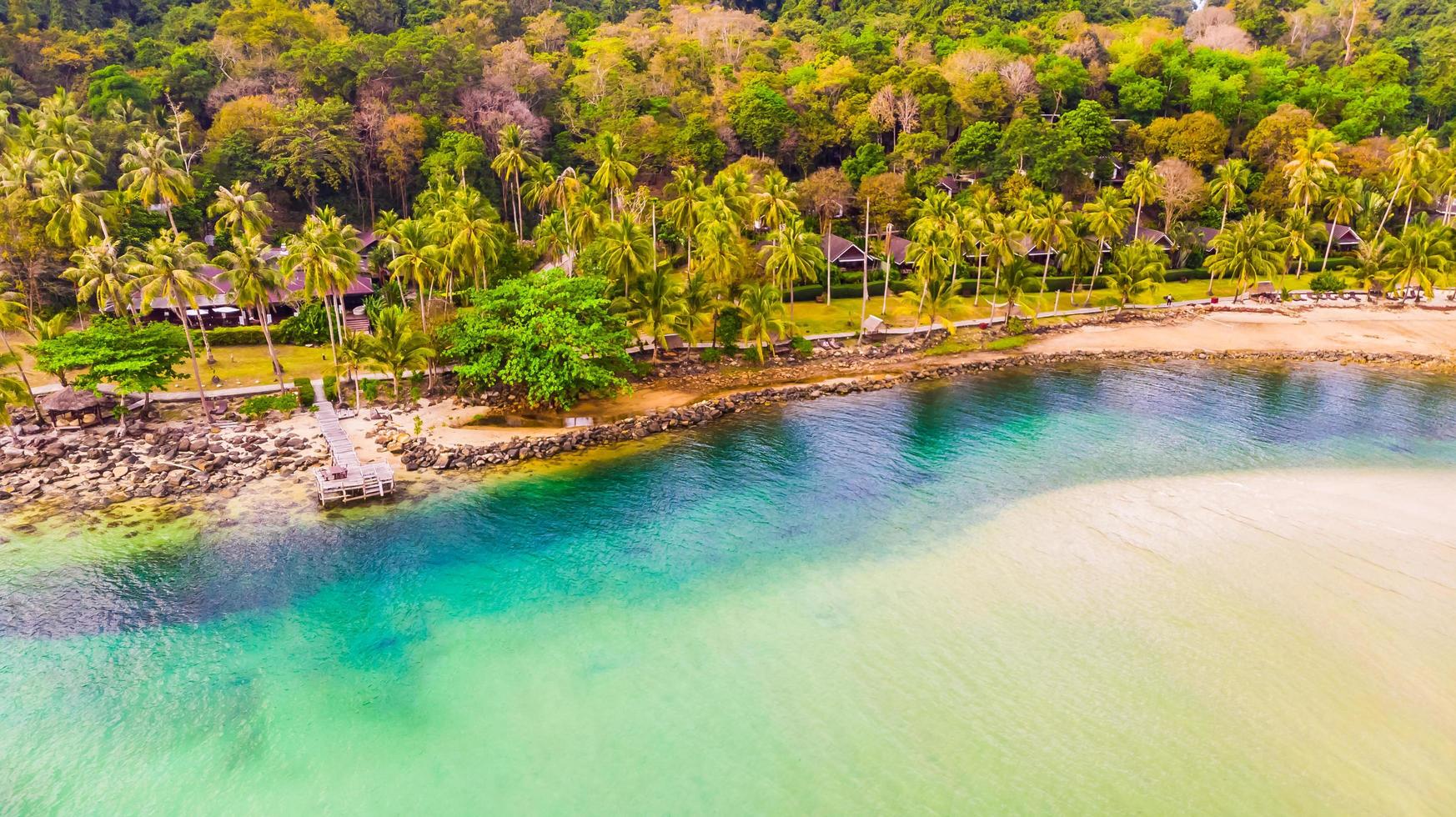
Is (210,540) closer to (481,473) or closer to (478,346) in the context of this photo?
(481,473)

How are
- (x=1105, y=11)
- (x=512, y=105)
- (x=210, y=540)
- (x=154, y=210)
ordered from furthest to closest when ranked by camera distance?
1. (x=1105, y=11)
2. (x=512, y=105)
3. (x=154, y=210)
4. (x=210, y=540)

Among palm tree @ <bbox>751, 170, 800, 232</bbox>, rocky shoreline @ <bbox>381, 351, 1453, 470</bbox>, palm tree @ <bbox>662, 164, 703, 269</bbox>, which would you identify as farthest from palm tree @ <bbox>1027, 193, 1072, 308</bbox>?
palm tree @ <bbox>662, 164, 703, 269</bbox>

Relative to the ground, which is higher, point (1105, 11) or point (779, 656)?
point (1105, 11)

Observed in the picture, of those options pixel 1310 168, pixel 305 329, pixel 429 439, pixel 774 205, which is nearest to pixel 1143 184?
pixel 1310 168

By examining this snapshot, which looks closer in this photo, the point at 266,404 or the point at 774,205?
the point at 266,404

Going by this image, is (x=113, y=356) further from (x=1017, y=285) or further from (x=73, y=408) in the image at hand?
(x=1017, y=285)

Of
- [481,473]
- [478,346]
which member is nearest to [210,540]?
[481,473]

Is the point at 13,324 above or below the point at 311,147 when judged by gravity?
below

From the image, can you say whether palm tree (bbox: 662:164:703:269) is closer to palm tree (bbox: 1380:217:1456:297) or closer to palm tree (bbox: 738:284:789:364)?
palm tree (bbox: 738:284:789:364)
